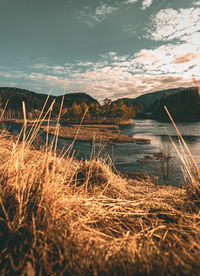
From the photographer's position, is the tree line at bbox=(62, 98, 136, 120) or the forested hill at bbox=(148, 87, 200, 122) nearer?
the tree line at bbox=(62, 98, 136, 120)

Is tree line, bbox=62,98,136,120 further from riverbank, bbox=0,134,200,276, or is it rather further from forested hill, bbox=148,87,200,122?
riverbank, bbox=0,134,200,276

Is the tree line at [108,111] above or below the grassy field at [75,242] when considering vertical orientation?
above

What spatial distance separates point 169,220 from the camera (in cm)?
125

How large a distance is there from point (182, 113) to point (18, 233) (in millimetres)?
94004

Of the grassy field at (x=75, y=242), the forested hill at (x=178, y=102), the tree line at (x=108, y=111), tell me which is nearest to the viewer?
the grassy field at (x=75, y=242)

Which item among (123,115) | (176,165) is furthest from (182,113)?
(176,165)

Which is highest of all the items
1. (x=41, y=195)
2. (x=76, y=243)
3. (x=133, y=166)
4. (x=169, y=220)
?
(x=41, y=195)

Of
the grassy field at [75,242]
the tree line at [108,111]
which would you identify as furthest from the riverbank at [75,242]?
the tree line at [108,111]

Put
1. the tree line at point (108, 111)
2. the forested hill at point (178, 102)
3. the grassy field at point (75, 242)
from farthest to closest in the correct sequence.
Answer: the forested hill at point (178, 102) < the tree line at point (108, 111) < the grassy field at point (75, 242)

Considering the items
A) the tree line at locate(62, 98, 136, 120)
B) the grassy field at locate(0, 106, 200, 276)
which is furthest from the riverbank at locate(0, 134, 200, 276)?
the tree line at locate(62, 98, 136, 120)

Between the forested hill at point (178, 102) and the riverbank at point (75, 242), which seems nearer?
the riverbank at point (75, 242)

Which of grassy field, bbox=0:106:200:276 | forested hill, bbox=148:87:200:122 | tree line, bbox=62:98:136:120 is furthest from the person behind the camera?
forested hill, bbox=148:87:200:122

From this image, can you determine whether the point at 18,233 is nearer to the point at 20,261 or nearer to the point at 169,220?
the point at 20,261

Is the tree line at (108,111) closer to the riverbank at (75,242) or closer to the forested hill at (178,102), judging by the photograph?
the forested hill at (178,102)
